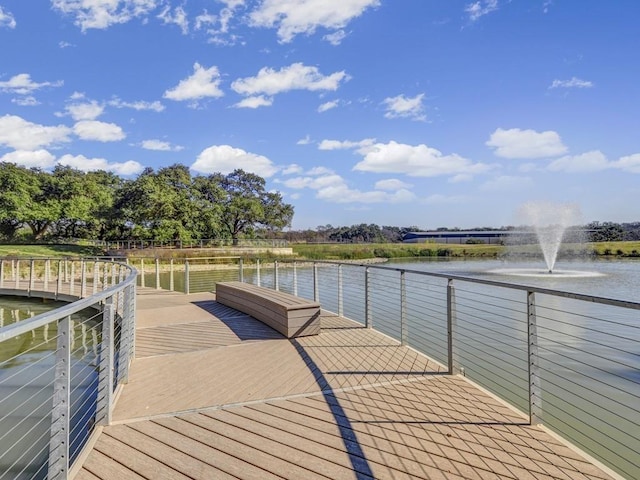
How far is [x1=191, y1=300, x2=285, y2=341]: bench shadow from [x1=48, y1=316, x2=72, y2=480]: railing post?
2904 millimetres

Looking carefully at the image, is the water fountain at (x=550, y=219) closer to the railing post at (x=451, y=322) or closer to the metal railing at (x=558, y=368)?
the metal railing at (x=558, y=368)

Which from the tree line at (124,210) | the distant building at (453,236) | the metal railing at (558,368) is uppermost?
the tree line at (124,210)

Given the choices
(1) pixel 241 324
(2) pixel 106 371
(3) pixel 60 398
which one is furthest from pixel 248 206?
(3) pixel 60 398

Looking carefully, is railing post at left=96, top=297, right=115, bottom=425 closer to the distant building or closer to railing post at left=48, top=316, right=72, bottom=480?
railing post at left=48, top=316, right=72, bottom=480

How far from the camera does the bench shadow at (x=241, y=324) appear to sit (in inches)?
186

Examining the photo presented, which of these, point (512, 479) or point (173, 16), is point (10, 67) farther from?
point (512, 479)

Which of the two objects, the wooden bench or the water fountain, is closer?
the wooden bench

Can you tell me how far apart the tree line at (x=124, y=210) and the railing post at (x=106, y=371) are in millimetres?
28855

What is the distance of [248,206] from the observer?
118 feet

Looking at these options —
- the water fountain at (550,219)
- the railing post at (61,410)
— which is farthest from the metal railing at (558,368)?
the water fountain at (550,219)

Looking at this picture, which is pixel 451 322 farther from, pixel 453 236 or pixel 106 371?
pixel 453 236

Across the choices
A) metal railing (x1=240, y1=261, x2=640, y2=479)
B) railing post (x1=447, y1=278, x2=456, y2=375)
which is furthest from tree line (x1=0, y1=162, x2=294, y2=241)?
railing post (x1=447, y1=278, x2=456, y2=375)

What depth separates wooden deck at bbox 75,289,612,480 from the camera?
6.23ft

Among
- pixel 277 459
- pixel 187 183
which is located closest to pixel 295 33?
pixel 277 459
